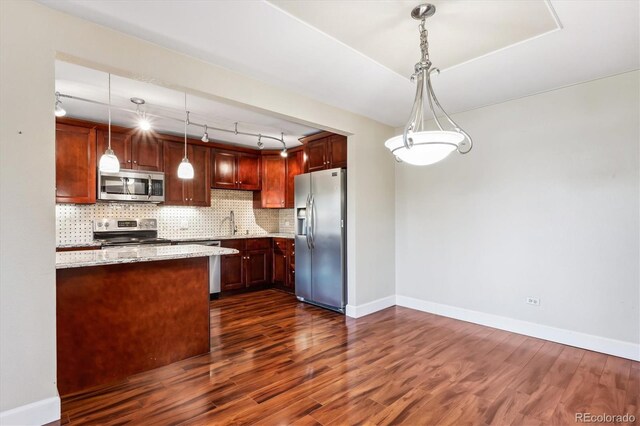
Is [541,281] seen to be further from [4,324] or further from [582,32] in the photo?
[4,324]

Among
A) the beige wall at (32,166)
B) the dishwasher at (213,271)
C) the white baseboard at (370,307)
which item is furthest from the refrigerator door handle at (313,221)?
the beige wall at (32,166)

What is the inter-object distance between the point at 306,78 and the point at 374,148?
1.70 meters

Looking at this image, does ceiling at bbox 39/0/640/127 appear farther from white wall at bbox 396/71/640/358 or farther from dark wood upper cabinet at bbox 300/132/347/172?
dark wood upper cabinet at bbox 300/132/347/172

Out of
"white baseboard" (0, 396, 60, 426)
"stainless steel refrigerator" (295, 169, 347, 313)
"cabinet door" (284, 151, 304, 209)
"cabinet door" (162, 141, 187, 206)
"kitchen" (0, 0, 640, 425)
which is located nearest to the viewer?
"white baseboard" (0, 396, 60, 426)

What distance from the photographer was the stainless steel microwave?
14.1 feet

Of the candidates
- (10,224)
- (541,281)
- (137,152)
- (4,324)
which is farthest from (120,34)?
(541,281)

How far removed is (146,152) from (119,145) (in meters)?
0.35

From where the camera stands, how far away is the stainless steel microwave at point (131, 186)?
14.1 feet

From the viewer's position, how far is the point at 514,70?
→ 2.93 metres

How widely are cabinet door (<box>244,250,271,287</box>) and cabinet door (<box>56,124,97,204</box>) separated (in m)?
2.38

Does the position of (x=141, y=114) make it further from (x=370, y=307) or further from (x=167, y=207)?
(x=370, y=307)

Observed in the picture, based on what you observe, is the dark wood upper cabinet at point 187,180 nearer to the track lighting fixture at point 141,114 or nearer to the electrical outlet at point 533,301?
the track lighting fixture at point 141,114

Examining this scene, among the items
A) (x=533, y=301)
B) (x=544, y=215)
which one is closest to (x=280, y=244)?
(x=533, y=301)

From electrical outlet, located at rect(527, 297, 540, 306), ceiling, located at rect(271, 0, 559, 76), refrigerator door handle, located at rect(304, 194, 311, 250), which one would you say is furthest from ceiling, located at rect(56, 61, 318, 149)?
electrical outlet, located at rect(527, 297, 540, 306)
